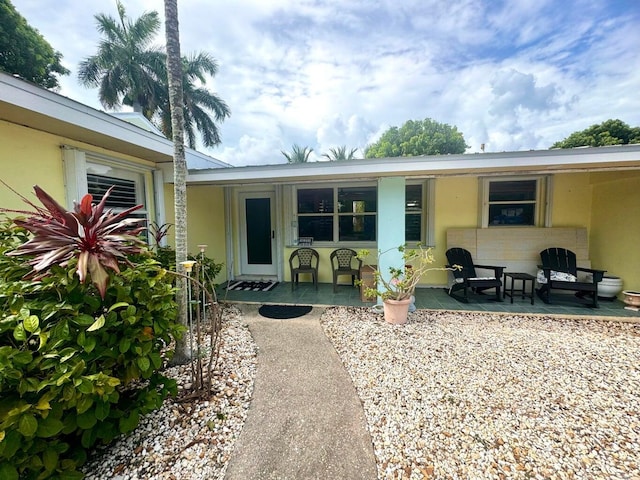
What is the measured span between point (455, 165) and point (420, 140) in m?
19.4

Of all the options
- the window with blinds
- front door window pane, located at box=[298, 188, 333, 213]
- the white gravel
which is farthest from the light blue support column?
the window with blinds

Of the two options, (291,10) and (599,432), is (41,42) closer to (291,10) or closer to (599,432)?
(291,10)

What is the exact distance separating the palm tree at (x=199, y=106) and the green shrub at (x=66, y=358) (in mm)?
15444

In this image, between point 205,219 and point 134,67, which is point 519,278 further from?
point 134,67

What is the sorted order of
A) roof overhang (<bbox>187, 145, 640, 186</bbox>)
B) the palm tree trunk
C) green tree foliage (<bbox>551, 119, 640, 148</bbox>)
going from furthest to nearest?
green tree foliage (<bbox>551, 119, 640, 148</bbox>)
roof overhang (<bbox>187, 145, 640, 186</bbox>)
the palm tree trunk

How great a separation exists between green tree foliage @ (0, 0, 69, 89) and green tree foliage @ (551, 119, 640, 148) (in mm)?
25130

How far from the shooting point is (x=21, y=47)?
32.4ft

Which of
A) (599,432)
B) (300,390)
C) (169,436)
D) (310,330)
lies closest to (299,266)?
(310,330)

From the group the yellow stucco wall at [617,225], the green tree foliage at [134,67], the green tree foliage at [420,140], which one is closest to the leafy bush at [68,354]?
the yellow stucco wall at [617,225]

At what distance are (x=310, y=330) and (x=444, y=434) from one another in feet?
6.60

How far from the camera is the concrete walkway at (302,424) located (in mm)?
1538

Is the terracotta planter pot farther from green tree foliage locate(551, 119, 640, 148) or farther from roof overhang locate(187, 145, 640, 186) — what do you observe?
green tree foliage locate(551, 119, 640, 148)

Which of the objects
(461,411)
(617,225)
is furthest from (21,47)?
(617,225)

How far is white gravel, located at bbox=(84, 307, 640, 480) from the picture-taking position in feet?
5.03
